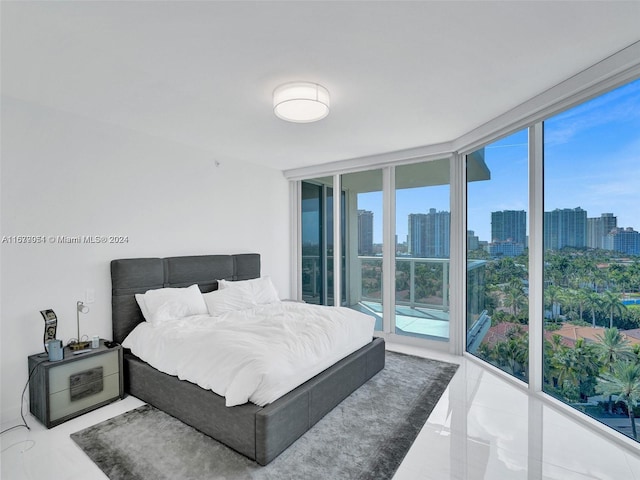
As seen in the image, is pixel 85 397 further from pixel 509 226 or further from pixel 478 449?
pixel 509 226

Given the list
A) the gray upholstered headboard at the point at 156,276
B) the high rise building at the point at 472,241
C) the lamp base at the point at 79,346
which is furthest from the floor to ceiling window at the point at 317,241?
the lamp base at the point at 79,346

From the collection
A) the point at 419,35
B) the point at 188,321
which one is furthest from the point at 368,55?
the point at 188,321

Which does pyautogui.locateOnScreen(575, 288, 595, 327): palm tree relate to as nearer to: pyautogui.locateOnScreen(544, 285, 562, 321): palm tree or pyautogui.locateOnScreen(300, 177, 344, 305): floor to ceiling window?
pyautogui.locateOnScreen(544, 285, 562, 321): palm tree

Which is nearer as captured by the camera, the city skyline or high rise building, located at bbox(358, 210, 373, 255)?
the city skyline

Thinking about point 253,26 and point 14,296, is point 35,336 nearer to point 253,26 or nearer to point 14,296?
point 14,296

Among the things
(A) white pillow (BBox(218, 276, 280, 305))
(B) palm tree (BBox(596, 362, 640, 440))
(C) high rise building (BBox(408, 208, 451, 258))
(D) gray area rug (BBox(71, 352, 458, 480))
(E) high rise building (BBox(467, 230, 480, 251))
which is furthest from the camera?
(C) high rise building (BBox(408, 208, 451, 258))

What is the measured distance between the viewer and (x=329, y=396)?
8.68ft

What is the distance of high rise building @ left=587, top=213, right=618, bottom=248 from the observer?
250 cm

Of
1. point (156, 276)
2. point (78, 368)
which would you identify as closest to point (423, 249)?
point (156, 276)

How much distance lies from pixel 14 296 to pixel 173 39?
242 cm

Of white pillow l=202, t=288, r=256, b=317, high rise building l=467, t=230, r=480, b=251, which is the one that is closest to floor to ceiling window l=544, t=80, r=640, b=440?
high rise building l=467, t=230, r=480, b=251

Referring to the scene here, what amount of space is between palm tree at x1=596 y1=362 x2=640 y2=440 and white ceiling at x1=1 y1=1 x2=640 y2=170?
2.22 m

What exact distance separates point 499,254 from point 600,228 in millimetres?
1050

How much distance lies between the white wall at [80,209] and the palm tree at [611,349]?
13.5 feet
